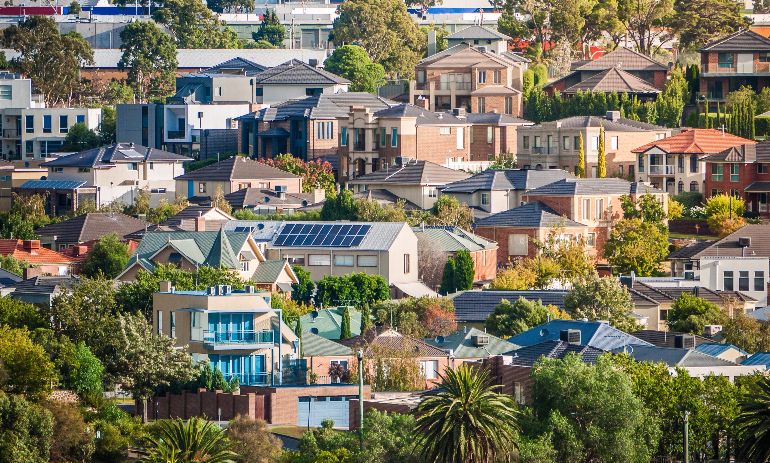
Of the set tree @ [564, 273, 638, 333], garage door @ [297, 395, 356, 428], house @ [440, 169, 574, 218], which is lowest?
garage door @ [297, 395, 356, 428]

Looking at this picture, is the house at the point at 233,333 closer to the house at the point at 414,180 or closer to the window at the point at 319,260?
the window at the point at 319,260

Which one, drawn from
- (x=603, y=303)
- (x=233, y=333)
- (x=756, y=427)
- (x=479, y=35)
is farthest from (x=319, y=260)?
(x=479, y=35)

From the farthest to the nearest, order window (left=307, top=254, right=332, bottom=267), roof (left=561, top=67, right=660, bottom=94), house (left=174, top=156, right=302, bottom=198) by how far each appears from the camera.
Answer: roof (left=561, top=67, right=660, bottom=94) < house (left=174, top=156, right=302, bottom=198) < window (left=307, top=254, right=332, bottom=267)

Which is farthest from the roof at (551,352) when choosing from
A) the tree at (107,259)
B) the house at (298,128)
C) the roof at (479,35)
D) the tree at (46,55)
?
the tree at (46,55)

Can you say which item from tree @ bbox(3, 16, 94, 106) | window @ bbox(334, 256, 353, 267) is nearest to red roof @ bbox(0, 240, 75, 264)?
window @ bbox(334, 256, 353, 267)

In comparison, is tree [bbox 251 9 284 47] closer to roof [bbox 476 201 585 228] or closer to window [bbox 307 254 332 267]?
roof [bbox 476 201 585 228]

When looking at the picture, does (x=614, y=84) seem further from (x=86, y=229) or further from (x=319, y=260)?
(x=319, y=260)
